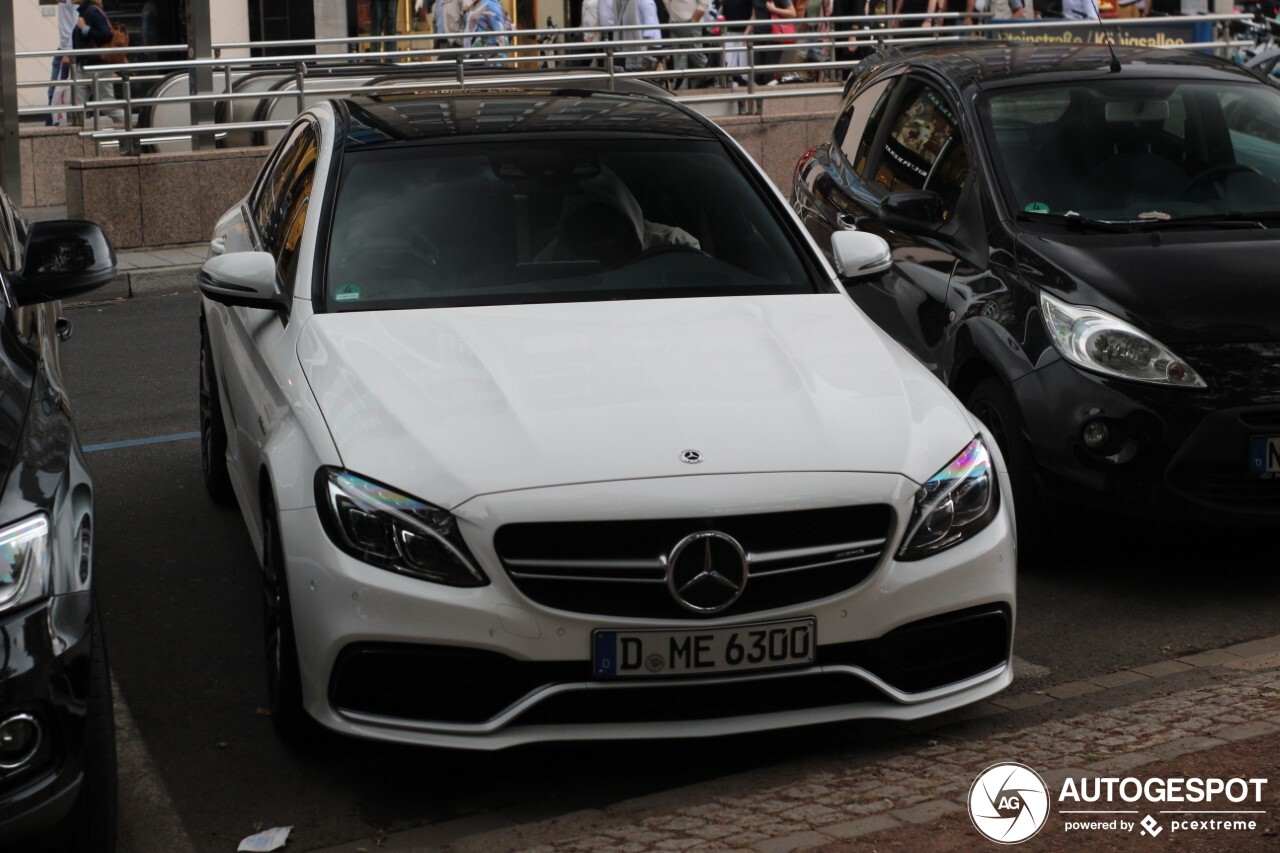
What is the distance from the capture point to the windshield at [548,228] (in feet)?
18.3

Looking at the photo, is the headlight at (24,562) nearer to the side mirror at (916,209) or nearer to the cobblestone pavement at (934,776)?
the cobblestone pavement at (934,776)

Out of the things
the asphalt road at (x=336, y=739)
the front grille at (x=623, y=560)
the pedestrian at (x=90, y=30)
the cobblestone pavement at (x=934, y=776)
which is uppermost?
the pedestrian at (x=90, y=30)

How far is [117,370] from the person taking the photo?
1043 centimetres

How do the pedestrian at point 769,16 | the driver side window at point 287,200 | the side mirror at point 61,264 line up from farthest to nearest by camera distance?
the pedestrian at point 769,16 < the driver side window at point 287,200 < the side mirror at point 61,264

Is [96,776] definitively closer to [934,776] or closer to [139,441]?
[934,776]

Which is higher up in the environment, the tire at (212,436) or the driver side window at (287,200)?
the driver side window at (287,200)

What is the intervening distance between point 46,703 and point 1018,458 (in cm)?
369

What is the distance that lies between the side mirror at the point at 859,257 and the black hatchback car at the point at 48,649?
2607 millimetres

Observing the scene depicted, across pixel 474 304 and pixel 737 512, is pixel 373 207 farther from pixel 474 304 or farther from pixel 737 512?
pixel 737 512

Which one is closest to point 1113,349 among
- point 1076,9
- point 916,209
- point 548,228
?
point 916,209

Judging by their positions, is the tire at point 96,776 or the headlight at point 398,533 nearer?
the tire at point 96,776

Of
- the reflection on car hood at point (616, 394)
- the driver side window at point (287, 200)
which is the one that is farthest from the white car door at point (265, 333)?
the reflection on car hood at point (616, 394)

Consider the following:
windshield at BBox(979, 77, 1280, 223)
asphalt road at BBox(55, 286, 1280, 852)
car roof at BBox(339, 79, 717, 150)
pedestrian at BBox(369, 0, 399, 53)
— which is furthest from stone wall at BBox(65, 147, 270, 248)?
pedestrian at BBox(369, 0, 399, 53)

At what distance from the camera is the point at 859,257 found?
5902mm
